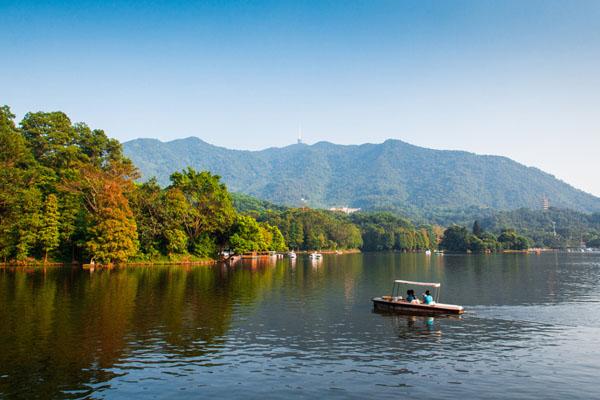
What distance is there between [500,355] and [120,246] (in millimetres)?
76356

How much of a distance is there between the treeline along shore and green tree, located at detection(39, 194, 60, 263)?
0.17 meters

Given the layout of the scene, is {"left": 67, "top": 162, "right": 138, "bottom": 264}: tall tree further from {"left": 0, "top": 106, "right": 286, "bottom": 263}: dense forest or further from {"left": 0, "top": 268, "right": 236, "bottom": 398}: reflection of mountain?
{"left": 0, "top": 268, "right": 236, "bottom": 398}: reflection of mountain

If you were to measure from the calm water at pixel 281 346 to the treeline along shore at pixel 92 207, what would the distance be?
33240mm

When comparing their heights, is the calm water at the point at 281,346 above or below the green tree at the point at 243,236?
below

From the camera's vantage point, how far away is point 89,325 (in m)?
35.3

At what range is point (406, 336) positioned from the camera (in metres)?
34.3

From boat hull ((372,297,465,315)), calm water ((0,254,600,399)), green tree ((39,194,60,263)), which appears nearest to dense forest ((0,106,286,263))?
green tree ((39,194,60,263))

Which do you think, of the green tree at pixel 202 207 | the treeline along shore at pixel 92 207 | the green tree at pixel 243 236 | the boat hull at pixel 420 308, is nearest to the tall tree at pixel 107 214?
the treeline along shore at pixel 92 207

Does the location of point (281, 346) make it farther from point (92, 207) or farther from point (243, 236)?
point (243, 236)

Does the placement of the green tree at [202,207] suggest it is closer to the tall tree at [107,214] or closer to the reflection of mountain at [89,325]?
the tall tree at [107,214]

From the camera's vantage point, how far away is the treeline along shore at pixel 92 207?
86000 mm

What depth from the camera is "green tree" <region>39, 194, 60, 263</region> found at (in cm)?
8659

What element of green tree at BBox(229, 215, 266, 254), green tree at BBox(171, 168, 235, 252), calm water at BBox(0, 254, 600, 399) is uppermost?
green tree at BBox(171, 168, 235, 252)

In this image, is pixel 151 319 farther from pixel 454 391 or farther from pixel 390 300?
pixel 454 391
